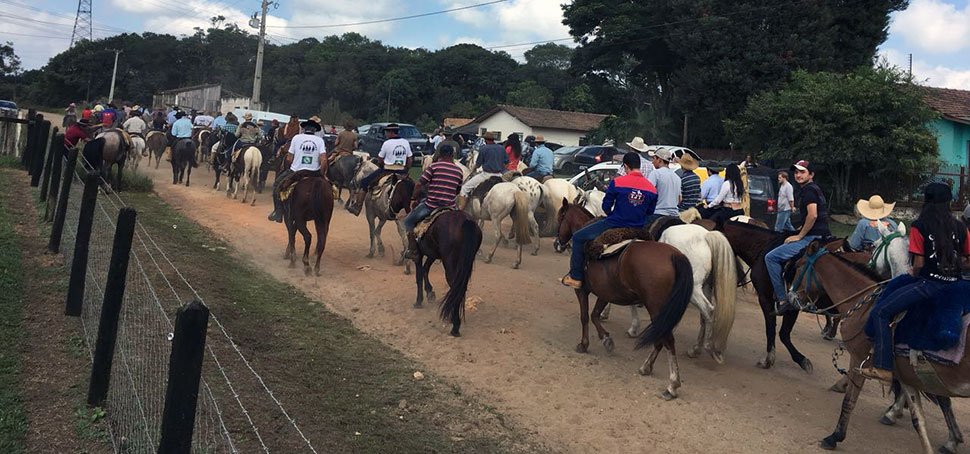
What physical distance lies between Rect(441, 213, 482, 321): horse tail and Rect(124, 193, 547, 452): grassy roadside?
91 centimetres

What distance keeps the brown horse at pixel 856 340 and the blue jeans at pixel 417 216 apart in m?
4.71

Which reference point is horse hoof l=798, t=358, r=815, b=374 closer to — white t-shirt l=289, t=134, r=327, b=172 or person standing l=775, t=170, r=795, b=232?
person standing l=775, t=170, r=795, b=232

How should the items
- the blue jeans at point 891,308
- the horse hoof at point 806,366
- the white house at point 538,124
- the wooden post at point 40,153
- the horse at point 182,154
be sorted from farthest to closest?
the white house at point 538,124, the horse at point 182,154, the wooden post at point 40,153, the horse hoof at point 806,366, the blue jeans at point 891,308

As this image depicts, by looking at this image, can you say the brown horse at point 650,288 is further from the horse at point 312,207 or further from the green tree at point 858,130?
the green tree at point 858,130

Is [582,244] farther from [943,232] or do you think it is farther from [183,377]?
[183,377]

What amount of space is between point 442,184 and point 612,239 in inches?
108

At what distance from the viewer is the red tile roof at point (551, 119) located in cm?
5356

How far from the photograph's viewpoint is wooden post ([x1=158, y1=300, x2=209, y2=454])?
3.34 metres

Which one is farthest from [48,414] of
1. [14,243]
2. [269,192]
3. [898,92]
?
[898,92]

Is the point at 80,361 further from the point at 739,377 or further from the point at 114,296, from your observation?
the point at 739,377

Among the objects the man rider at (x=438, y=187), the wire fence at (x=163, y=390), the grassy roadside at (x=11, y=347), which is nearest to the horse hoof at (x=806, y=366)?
the man rider at (x=438, y=187)

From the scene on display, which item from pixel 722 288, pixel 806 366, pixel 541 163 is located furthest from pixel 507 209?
pixel 806 366

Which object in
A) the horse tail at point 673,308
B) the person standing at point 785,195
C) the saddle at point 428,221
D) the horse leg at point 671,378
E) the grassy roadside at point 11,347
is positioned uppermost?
the person standing at point 785,195

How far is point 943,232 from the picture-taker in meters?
5.43
